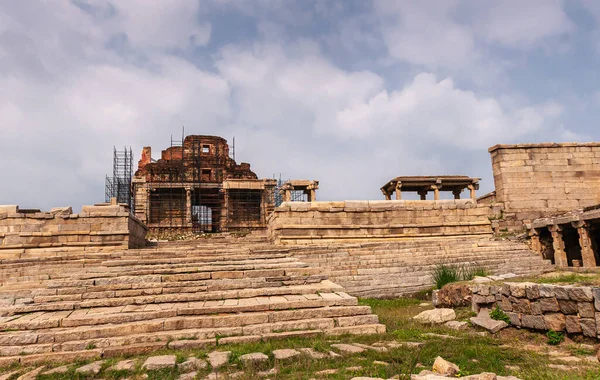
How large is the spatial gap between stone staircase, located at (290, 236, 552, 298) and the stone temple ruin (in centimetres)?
4

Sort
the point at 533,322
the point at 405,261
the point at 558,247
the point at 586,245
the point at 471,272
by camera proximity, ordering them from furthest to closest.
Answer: the point at 558,247 < the point at 586,245 < the point at 405,261 < the point at 471,272 < the point at 533,322

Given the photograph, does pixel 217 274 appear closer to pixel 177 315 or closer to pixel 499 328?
pixel 177 315

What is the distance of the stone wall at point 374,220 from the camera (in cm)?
1298

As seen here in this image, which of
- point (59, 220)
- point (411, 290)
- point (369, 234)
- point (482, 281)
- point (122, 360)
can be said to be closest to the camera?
point (122, 360)

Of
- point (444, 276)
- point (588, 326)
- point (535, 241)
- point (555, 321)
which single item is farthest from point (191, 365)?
point (535, 241)

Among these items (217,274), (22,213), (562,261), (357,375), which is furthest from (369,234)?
(22,213)

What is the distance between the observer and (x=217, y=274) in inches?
318

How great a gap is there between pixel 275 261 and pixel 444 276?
4.02 metres

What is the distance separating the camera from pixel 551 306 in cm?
538

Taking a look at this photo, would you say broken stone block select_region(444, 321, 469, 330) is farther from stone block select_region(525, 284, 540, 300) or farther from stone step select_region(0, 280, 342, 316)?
stone step select_region(0, 280, 342, 316)

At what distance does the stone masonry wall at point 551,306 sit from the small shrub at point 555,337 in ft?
0.19

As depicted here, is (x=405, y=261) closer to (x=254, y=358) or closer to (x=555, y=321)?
(x=555, y=321)

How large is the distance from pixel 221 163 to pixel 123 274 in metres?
24.9

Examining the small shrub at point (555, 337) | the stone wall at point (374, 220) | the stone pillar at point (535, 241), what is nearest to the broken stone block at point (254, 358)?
the small shrub at point (555, 337)
